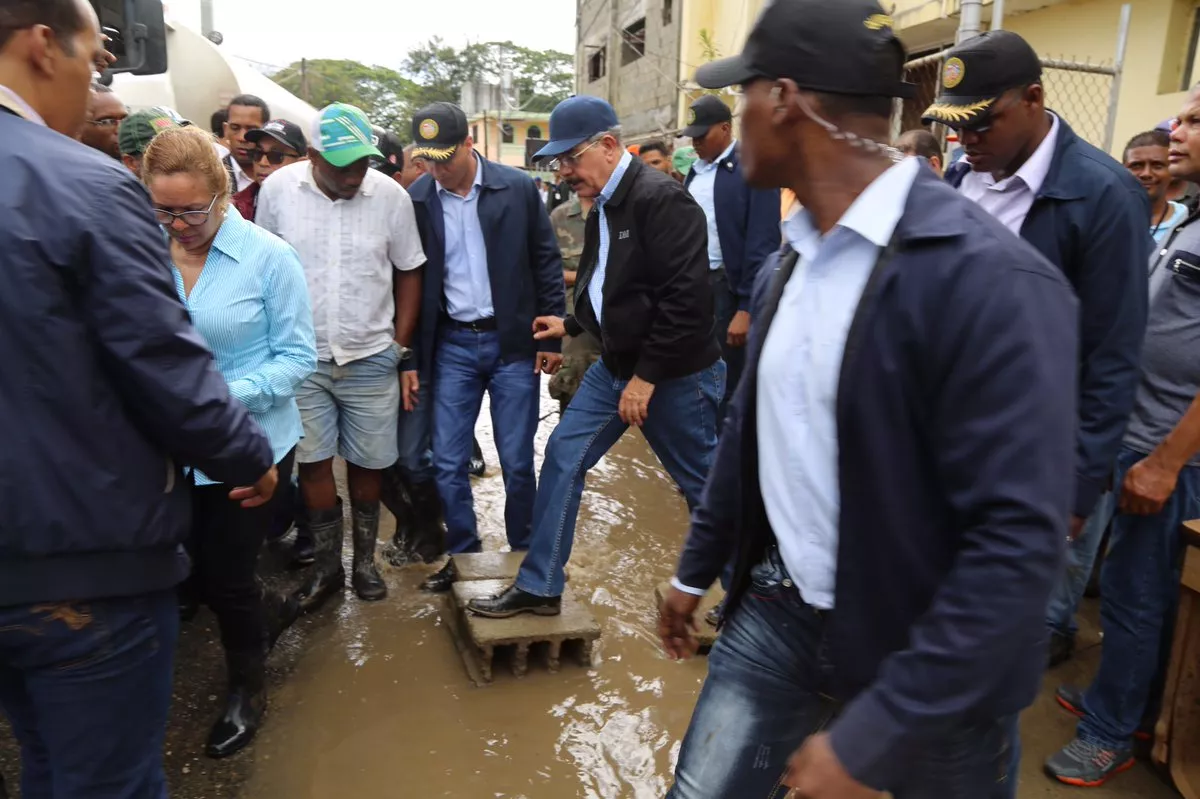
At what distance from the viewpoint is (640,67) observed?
60.3 feet

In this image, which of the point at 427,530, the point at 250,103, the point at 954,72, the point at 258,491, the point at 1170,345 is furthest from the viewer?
the point at 250,103

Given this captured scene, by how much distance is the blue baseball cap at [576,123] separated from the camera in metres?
3.36

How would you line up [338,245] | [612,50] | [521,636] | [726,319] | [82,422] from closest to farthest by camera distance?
[82,422] < [521,636] < [338,245] < [726,319] < [612,50]

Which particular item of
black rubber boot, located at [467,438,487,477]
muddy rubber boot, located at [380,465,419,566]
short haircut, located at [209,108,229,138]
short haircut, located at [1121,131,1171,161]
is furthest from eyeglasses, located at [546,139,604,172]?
short haircut, located at [209,108,229,138]

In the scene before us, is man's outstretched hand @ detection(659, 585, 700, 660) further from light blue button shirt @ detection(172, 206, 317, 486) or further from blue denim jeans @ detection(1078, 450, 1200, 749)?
blue denim jeans @ detection(1078, 450, 1200, 749)

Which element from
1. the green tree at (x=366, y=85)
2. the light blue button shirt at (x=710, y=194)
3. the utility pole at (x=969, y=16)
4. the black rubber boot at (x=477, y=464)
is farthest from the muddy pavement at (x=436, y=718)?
the green tree at (x=366, y=85)

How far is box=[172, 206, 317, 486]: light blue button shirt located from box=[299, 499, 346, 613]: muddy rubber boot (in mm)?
978

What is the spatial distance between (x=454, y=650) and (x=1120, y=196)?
2813 mm

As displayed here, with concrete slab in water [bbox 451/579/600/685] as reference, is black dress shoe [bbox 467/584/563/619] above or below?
above

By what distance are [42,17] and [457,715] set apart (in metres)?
2.44

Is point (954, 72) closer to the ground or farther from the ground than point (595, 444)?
farther from the ground

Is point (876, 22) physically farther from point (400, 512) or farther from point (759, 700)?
point (400, 512)

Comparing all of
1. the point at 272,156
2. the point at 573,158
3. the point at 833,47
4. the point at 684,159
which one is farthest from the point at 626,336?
the point at 684,159

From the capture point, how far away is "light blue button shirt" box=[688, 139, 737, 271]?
5262mm
